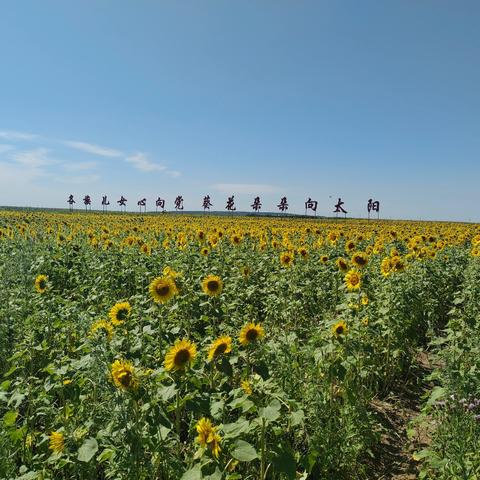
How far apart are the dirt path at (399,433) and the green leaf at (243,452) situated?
1.93 m

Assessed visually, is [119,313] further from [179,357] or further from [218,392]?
[179,357]

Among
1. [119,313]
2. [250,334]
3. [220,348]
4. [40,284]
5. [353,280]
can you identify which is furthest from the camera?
[40,284]

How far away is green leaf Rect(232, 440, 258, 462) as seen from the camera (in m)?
2.22

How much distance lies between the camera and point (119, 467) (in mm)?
2631

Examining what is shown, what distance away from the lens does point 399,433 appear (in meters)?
4.38

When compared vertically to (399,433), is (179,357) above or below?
above

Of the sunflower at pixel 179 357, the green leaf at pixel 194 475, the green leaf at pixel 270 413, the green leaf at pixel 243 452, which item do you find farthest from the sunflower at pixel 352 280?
the green leaf at pixel 194 475

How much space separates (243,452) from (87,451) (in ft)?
2.94

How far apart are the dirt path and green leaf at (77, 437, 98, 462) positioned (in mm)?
2389

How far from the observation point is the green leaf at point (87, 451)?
7.89ft

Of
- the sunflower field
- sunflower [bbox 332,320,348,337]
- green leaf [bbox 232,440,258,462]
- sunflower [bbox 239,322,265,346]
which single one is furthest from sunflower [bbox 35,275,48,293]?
green leaf [bbox 232,440,258,462]

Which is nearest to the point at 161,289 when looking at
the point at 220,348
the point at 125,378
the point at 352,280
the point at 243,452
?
the point at 220,348

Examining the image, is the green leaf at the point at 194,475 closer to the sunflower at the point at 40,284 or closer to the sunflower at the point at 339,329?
the sunflower at the point at 339,329

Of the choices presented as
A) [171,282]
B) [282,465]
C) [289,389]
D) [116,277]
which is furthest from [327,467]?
[116,277]
